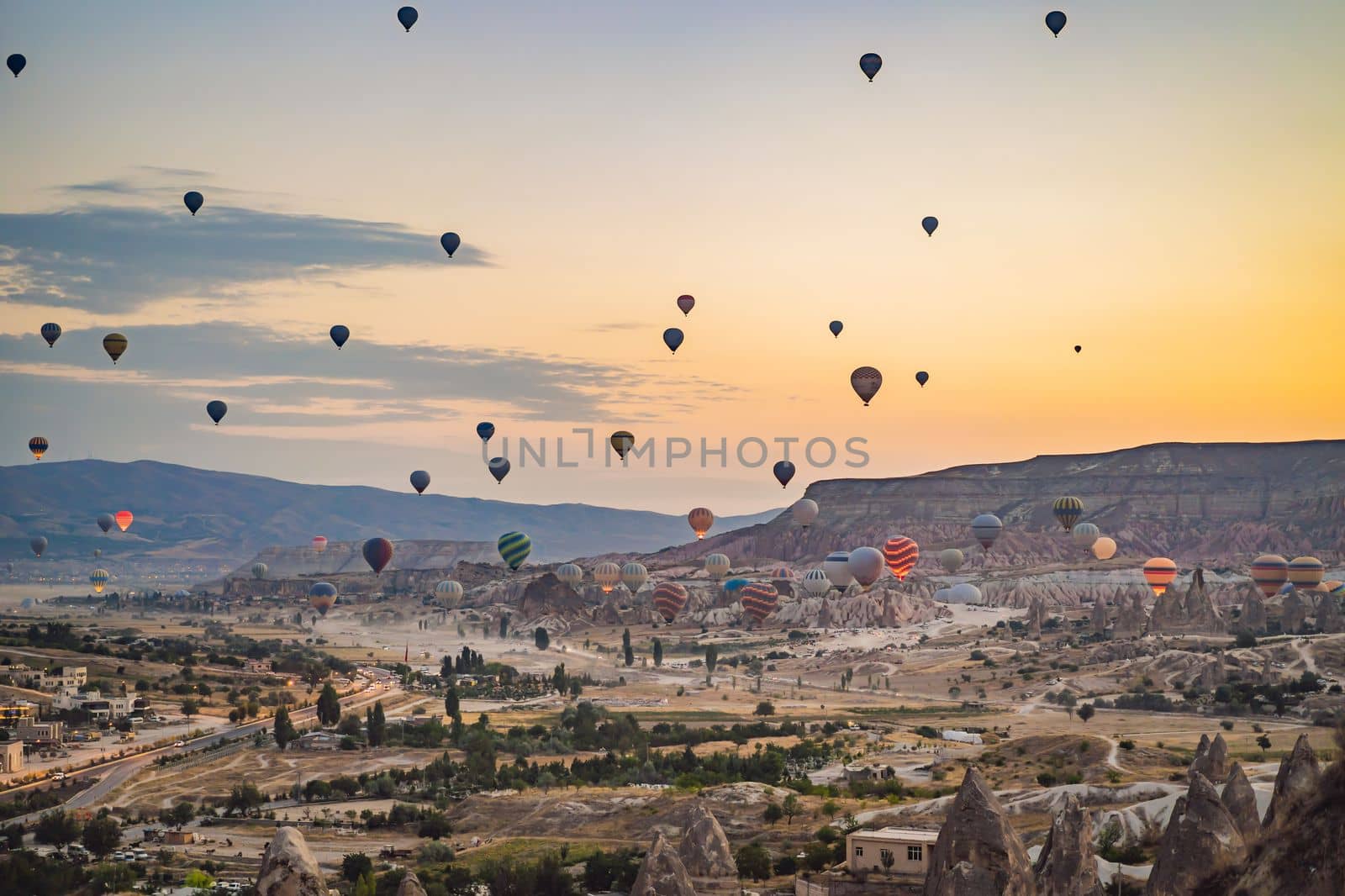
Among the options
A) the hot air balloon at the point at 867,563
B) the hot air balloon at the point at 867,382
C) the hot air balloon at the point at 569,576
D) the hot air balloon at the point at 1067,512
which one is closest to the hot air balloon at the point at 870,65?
the hot air balloon at the point at 867,382

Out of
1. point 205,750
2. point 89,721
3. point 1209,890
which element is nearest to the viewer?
point 1209,890

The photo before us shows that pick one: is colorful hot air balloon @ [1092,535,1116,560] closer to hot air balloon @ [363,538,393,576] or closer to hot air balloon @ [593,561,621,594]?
hot air balloon @ [593,561,621,594]

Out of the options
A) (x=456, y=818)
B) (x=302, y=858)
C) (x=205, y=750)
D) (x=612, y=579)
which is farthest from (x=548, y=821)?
(x=612, y=579)

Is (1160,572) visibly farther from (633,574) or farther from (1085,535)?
(633,574)

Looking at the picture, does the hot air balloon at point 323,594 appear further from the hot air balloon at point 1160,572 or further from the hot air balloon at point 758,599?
the hot air balloon at point 1160,572

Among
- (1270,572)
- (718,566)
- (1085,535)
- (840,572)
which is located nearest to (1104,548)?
(1085,535)

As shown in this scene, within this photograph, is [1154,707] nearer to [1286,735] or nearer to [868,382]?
[1286,735]
